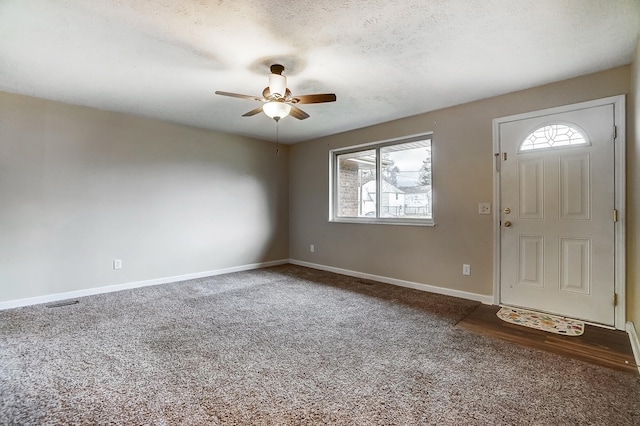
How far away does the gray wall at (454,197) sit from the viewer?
2.98 metres

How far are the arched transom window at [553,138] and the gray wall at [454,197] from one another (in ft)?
0.77

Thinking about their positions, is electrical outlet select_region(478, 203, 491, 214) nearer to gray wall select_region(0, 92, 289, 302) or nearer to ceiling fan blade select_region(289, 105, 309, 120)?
ceiling fan blade select_region(289, 105, 309, 120)

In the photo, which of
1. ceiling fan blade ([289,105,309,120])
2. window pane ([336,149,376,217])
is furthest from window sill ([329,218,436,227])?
ceiling fan blade ([289,105,309,120])

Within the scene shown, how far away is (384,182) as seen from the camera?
14.7 feet

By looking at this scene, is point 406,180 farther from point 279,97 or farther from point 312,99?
point 279,97

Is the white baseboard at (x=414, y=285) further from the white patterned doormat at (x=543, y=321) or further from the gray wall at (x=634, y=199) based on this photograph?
the gray wall at (x=634, y=199)

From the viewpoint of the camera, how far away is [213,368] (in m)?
1.99

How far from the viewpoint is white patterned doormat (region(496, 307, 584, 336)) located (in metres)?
2.61

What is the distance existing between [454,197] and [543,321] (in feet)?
4.98

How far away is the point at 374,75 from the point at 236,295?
113 inches

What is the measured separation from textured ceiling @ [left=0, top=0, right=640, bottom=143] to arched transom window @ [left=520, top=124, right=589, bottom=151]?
47 cm

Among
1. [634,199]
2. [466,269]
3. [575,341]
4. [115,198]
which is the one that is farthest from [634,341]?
[115,198]

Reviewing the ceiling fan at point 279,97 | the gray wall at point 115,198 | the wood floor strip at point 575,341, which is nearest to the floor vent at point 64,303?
the gray wall at point 115,198

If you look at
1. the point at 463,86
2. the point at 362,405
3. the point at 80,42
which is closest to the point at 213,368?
the point at 362,405
